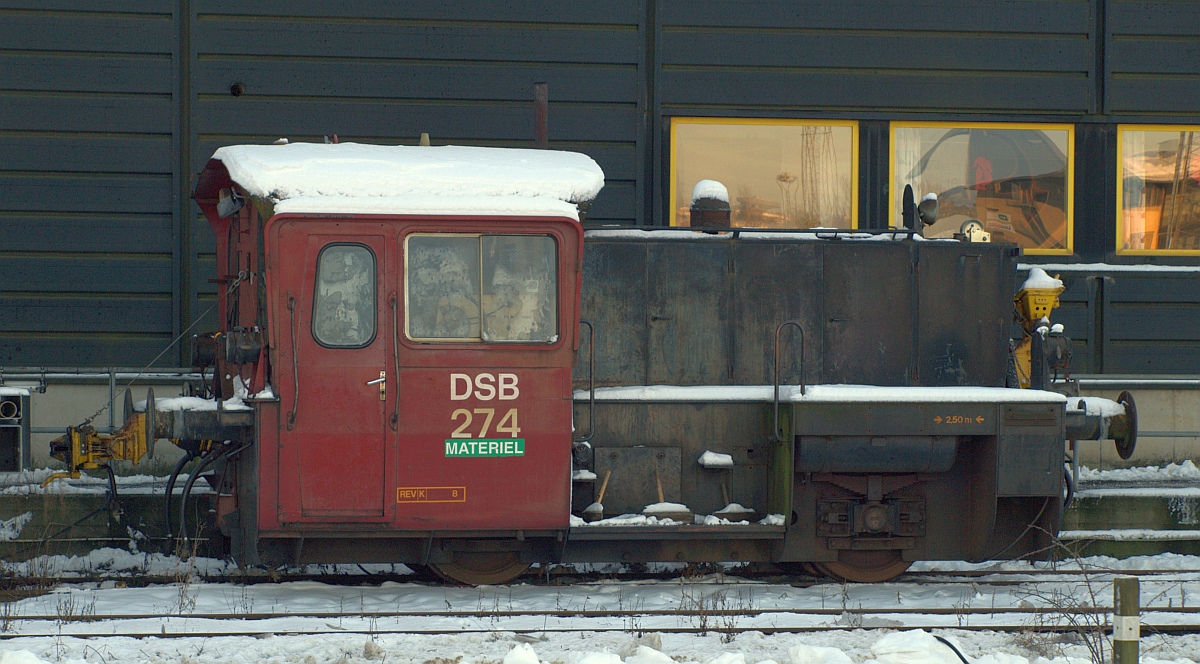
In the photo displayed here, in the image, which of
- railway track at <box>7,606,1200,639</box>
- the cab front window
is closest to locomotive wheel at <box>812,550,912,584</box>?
railway track at <box>7,606,1200,639</box>

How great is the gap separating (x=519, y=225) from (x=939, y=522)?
3.66 m

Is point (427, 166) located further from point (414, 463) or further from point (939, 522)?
point (939, 522)

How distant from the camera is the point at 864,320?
26.5ft

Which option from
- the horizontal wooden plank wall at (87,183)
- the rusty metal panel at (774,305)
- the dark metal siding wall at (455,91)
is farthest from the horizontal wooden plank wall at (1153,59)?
the horizontal wooden plank wall at (87,183)

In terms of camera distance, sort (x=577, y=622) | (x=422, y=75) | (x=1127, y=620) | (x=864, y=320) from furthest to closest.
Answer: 1. (x=422, y=75)
2. (x=864, y=320)
3. (x=577, y=622)
4. (x=1127, y=620)

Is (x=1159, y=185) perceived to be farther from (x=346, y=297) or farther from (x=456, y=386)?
(x=346, y=297)

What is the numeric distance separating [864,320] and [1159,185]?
221 inches

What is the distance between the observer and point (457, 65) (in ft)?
36.2

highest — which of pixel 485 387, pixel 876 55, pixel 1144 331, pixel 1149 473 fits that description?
pixel 876 55

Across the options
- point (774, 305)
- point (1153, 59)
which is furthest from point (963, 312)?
point (1153, 59)

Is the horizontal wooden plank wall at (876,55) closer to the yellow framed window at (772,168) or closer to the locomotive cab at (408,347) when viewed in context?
the yellow framed window at (772,168)

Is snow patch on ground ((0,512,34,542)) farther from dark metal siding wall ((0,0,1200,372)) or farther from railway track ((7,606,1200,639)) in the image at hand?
railway track ((7,606,1200,639))

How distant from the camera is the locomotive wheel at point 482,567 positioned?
7.57 metres

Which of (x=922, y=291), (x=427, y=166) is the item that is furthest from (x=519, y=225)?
(x=922, y=291)
